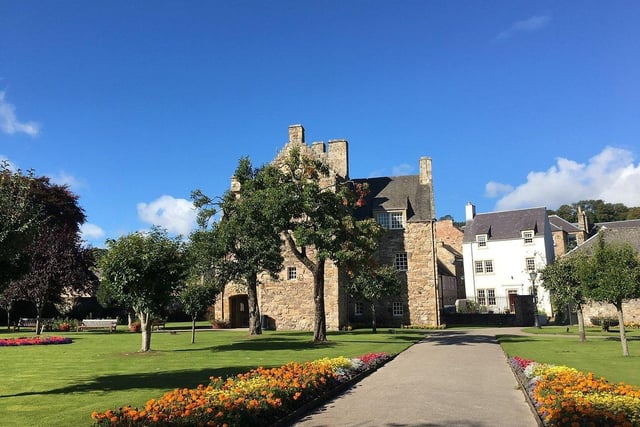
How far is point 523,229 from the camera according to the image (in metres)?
55.4

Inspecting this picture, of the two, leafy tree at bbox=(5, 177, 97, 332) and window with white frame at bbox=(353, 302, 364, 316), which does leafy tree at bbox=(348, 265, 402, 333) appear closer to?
window with white frame at bbox=(353, 302, 364, 316)

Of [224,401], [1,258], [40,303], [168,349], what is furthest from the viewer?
[40,303]

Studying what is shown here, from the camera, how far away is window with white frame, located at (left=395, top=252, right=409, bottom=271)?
43594mm

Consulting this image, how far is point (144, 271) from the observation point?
20.8 m

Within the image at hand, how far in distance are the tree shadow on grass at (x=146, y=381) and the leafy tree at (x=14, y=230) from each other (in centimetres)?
294

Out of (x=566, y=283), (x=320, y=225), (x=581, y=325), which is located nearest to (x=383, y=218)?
(x=566, y=283)

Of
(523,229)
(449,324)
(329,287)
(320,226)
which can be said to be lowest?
(449,324)

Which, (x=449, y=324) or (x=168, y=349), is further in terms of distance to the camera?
(x=449, y=324)

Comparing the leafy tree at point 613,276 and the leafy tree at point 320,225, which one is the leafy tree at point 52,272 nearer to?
the leafy tree at point 320,225

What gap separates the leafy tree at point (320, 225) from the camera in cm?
2431

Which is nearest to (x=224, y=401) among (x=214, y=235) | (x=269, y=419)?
(x=269, y=419)

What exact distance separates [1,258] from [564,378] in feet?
41.5

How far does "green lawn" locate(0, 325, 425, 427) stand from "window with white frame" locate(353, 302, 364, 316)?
736 inches

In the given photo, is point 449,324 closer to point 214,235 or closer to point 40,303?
point 214,235
